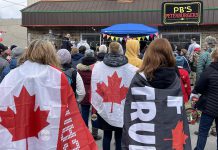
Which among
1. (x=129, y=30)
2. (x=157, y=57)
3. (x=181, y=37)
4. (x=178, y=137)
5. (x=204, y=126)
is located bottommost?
(x=204, y=126)

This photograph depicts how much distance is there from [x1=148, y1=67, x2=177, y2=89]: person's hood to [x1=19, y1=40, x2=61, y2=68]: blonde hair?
0.95m

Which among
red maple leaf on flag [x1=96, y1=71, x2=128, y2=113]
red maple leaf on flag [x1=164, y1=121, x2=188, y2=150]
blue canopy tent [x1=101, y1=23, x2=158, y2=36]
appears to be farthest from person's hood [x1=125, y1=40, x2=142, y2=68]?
blue canopy tent [x1=101, y1=23, x2=158, y2=36]

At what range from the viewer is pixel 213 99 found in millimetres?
5953

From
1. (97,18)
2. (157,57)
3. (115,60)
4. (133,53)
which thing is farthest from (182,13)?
(157,57)

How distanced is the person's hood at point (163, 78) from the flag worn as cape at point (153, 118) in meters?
0.04

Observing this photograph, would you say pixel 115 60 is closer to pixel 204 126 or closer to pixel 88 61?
pixel 204 126

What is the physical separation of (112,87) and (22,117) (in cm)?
213

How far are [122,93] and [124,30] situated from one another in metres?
8.55

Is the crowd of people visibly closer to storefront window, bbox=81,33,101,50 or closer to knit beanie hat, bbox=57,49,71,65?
knit beanie hat, bbox=57,49,71,65

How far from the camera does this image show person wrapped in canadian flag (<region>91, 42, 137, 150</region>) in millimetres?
5711

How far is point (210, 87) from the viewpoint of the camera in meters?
5.95

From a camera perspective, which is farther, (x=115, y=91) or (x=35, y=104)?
(x=115, y=91)

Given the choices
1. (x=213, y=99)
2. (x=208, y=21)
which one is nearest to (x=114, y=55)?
(x=213, y=99)

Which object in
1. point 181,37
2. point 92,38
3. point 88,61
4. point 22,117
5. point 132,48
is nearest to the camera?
point 22,117
